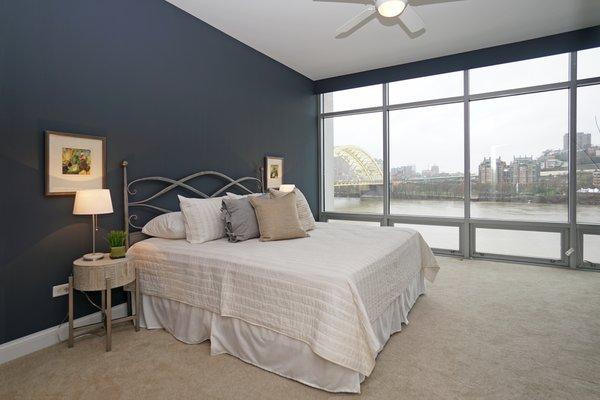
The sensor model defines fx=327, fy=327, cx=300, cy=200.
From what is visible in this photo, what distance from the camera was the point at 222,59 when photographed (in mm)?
3973

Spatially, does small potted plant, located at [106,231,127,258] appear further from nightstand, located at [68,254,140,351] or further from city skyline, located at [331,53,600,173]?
city skyline, located at [331,53,600,173]

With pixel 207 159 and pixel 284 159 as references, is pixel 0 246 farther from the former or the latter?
pixel 284 159

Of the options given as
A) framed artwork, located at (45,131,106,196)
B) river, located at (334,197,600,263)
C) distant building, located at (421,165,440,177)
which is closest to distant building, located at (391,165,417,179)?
distant building, located at (421,165,440,177)

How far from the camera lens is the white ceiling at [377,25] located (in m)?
3.44

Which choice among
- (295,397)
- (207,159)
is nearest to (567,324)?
(295,397)

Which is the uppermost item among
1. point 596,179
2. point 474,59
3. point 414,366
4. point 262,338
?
point 474,59

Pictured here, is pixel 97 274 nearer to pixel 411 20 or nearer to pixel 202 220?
pixel 202 220

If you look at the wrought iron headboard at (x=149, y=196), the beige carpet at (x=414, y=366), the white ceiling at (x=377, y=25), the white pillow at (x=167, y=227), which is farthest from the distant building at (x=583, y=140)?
the white pillow at (x=167, y=227)

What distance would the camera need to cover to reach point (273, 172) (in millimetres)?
4895

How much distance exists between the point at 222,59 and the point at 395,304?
3.35 m

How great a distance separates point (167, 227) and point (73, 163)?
871 millimetres

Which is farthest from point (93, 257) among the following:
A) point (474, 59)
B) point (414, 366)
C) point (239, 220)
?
point (474, 59)

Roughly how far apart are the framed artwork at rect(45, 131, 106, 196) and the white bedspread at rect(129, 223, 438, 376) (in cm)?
67

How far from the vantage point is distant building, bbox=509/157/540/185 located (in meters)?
4.56
